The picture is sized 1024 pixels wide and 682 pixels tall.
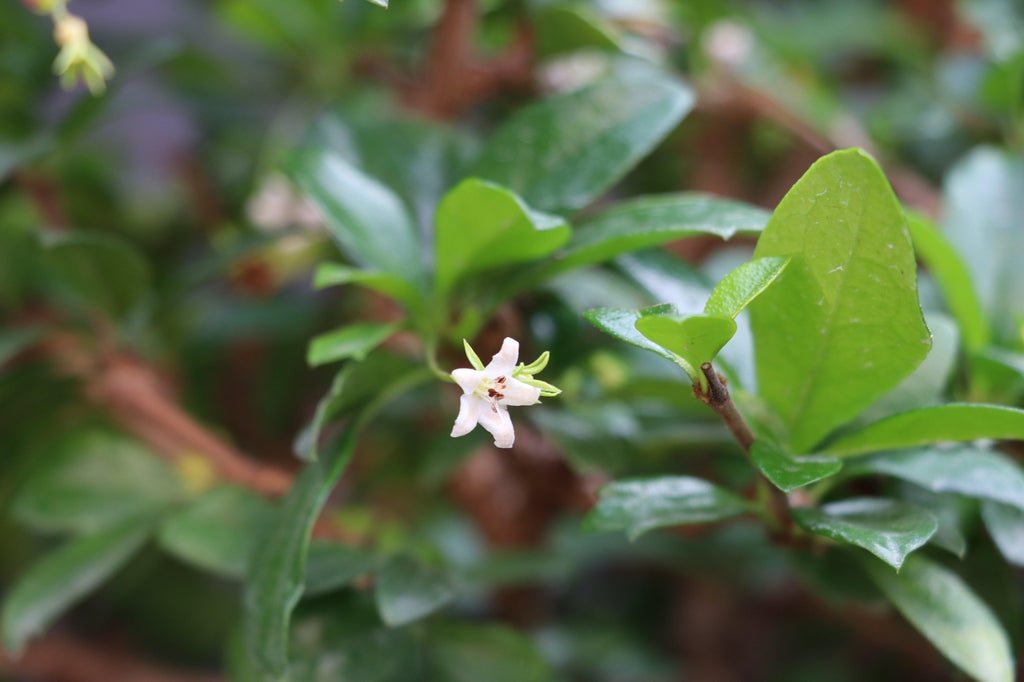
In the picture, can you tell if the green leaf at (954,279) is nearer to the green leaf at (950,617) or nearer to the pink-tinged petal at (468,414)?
the green leaf at (950,617)

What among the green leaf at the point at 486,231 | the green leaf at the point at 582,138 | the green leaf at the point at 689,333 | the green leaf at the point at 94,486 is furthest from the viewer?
the green leaf at the point at 94,486

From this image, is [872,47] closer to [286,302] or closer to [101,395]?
[286,302]

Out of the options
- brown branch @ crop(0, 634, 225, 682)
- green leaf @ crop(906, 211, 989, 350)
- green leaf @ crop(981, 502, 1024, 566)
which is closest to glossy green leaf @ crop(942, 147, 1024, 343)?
green leaf @ crop(906, 211, 989, 350)

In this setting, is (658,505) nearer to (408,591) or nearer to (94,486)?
(408,591)

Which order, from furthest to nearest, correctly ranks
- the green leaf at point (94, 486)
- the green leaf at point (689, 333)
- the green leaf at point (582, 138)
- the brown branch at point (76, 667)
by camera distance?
the brown branch at point (76, 667), the green leaf at point (94, 486), the green leaf at point (582, 138), the green leaf at point (689, 333)

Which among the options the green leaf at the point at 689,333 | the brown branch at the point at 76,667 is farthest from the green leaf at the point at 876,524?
the brown branch at the point at 76,667

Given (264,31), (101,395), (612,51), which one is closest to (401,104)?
(264,31)
